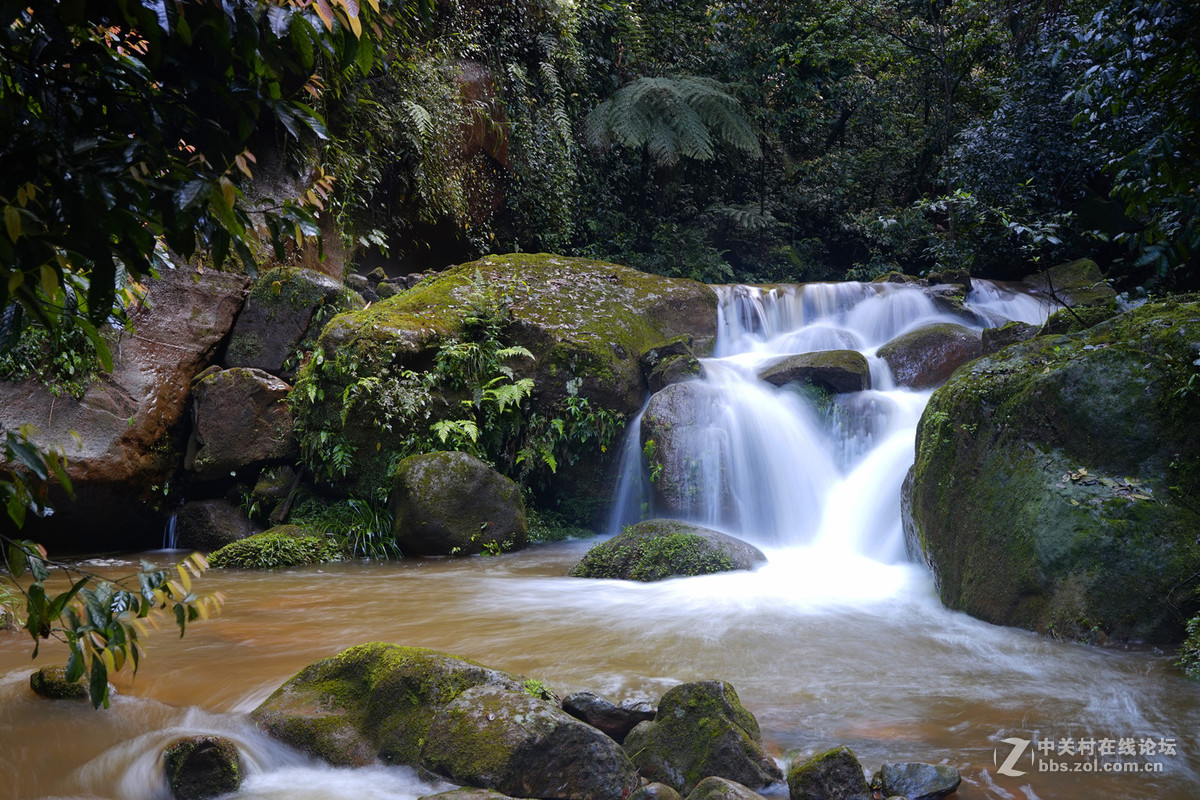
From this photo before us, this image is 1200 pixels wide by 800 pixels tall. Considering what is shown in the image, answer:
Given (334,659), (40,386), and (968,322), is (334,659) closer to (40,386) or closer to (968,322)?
(40,386)

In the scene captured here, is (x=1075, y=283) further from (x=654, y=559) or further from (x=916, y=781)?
(x=916, y=781)

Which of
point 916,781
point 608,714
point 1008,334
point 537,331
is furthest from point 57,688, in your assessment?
point 1008,334

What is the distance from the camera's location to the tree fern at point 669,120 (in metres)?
14.3

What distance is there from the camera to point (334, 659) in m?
3.66

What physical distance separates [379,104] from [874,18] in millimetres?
11195

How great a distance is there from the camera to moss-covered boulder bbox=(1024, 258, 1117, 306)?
1100cm

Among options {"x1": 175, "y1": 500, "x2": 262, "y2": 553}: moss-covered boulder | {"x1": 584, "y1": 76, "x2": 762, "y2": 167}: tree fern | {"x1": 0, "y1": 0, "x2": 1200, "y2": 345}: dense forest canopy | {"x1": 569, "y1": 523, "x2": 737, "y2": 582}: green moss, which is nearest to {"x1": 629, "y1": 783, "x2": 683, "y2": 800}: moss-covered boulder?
{"x1": 0, "y1": 0, "x2": 1200, "y2": 345}: dense forest canopy

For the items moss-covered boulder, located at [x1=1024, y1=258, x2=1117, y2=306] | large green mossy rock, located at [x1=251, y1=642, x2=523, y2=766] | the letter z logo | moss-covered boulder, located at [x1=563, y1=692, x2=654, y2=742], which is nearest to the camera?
the letter z logo

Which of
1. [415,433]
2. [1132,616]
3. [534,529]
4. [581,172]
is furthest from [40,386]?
[581,172]

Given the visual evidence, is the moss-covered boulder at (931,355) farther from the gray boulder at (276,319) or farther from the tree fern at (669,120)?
the gray boulder at (276,319)

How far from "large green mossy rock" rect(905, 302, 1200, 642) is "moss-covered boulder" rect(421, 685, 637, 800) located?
3362mm

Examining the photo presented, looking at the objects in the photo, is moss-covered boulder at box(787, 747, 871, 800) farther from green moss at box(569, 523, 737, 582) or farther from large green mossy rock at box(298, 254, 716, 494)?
large green mossy rock at box(298, 254, 716, 494)

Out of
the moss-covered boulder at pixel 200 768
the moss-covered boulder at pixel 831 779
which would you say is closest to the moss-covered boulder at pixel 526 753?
the moss-covered boulder at pixel 831 779

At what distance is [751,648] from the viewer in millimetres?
4879
